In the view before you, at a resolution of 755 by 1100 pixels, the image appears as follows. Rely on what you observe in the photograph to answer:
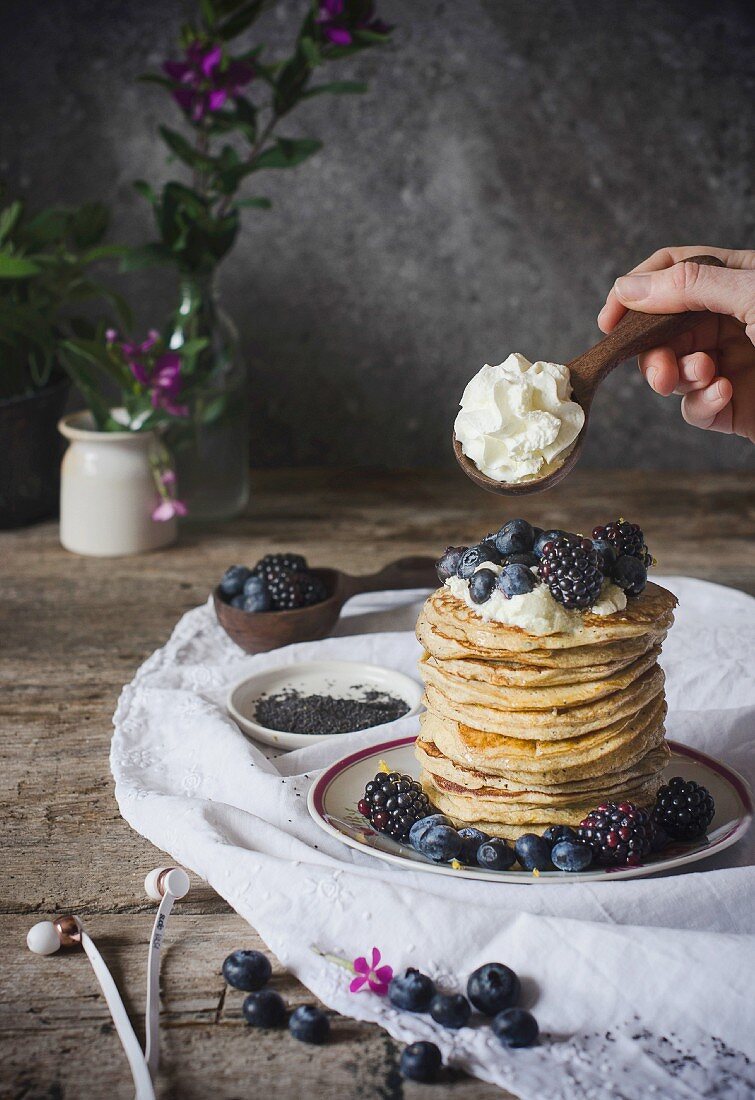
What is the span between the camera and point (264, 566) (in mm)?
1810

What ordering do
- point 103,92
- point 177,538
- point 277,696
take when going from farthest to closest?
point 103,92, point 177,538, point 277,696

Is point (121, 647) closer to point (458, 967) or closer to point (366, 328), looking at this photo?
point (458, 967)

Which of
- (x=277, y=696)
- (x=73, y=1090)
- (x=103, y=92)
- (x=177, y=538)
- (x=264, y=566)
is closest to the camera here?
(x=73, y=1090)

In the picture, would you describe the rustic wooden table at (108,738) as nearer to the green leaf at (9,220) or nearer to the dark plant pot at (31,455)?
the dark plant pot at (31,455)

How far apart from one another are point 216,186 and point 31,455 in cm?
66

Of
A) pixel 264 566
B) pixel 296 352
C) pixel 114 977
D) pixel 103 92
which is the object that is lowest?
pixel 114 977

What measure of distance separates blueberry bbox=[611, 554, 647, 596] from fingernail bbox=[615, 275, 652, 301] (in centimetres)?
37

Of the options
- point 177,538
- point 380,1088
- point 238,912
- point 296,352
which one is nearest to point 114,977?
point 238,912

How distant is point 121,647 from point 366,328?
1.30m

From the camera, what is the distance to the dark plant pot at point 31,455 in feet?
7.72

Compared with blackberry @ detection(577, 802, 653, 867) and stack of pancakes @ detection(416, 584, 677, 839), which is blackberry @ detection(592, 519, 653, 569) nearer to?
stack of pancakes @ detection(416, 584, 677, 839)

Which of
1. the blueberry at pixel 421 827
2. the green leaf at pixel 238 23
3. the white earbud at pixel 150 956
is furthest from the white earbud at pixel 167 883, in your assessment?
the green leaf at pixel 238 23

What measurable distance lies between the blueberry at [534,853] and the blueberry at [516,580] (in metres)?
0.24

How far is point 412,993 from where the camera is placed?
3.15 feet
